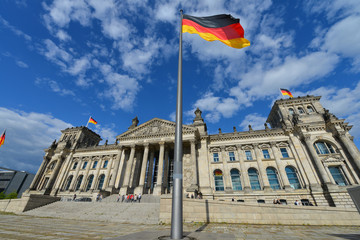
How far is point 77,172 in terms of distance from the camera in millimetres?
38375

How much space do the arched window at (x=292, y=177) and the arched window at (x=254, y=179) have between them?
5.05 m

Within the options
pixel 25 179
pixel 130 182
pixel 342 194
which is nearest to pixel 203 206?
pixel 130 182

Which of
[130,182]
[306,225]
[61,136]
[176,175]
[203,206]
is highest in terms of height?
[61,136]

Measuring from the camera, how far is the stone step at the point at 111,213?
15.0 meters

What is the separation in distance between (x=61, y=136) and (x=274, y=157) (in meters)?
56.5

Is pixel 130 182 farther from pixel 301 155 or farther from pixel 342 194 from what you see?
pixel 342 194

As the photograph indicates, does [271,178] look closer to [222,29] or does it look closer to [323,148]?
[323,148]

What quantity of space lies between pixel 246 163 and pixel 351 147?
1579 cm

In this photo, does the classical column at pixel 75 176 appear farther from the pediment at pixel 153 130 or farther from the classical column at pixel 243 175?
the classical column at pixel 243 175

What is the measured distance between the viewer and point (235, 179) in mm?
27984

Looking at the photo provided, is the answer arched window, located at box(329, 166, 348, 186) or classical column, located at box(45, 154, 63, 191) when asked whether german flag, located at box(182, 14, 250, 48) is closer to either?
A: arched window, located at box(329, 166, 348, 186)

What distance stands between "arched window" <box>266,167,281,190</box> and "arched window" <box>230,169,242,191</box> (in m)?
5.14

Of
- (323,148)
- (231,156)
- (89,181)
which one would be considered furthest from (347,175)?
(89,181)

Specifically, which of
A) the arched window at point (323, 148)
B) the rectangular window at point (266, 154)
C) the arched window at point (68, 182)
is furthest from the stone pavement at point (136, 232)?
the arched window at point (68, 182)
